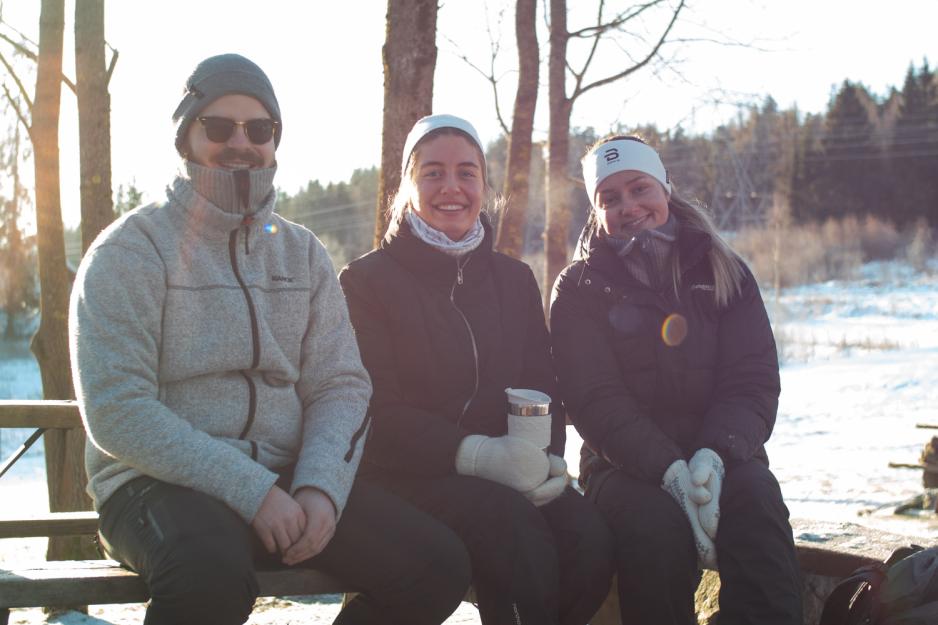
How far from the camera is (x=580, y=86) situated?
970 cm

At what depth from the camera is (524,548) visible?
276 centimetres

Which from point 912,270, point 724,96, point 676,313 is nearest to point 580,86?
point 724,96

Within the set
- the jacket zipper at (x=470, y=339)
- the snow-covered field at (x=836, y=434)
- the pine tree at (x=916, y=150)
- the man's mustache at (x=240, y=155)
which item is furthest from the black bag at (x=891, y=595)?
the pine tree at (x=916, y=150)

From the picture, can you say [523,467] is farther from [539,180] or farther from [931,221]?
[931,221]

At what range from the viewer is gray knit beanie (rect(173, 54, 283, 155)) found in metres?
2.81

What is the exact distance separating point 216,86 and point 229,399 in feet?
3.13

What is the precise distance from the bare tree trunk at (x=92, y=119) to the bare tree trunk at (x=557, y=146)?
5.62 meters

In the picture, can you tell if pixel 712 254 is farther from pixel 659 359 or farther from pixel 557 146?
pixel 557 146

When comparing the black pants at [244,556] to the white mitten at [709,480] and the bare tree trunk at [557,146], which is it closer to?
the white mitten at [709,480]

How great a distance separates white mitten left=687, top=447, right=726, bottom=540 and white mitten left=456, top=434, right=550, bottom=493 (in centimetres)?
49

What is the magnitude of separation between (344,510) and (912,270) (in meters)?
42.1

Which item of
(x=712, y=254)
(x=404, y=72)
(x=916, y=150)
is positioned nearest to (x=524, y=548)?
(x=712, y=254)

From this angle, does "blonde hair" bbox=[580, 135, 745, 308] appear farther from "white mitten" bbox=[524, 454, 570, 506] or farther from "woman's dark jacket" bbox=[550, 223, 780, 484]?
"white mitten" bbox=[524, 454, 570, 506]

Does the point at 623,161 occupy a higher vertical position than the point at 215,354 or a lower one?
higher
